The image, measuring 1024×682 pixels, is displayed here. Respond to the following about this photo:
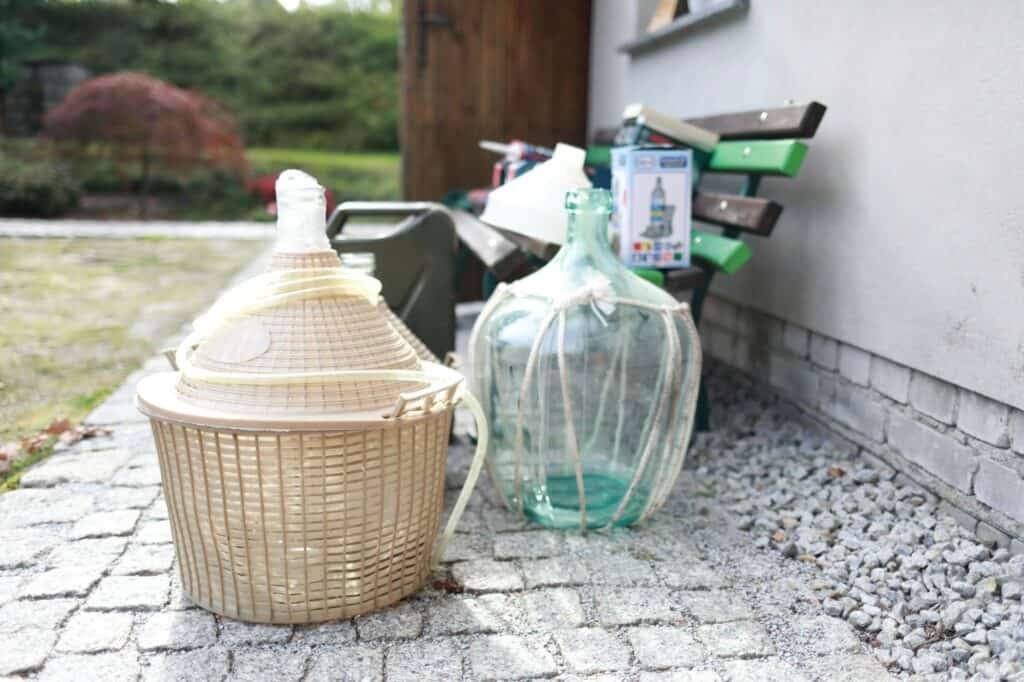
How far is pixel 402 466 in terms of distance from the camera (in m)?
1.98

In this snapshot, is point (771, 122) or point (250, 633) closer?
point (250, 633)

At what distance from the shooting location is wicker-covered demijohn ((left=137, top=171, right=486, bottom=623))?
1.85m

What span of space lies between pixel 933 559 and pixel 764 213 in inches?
49.8

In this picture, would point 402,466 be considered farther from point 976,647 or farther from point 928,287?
point 928,287

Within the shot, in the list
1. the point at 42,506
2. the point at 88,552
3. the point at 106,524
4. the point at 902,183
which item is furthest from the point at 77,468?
the point at 902,183

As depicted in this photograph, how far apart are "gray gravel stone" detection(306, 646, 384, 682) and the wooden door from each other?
4.43m

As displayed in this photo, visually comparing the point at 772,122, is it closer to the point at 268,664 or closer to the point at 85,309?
the point at 268,664

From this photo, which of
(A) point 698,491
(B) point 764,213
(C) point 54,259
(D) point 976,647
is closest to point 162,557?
(A) point 698,491

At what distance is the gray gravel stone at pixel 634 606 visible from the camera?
2055mm

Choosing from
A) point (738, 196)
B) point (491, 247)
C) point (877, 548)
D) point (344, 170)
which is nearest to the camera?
point (877, 548)

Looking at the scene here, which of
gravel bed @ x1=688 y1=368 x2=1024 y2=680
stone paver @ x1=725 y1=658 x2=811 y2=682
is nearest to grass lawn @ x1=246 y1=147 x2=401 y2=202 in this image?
gravel bed @ x1=688 y1=368 x2=1024 y2=680

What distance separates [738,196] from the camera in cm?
338

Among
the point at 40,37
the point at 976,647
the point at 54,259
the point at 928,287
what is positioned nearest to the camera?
the point at 976,647

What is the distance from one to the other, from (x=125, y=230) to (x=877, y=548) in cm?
922
